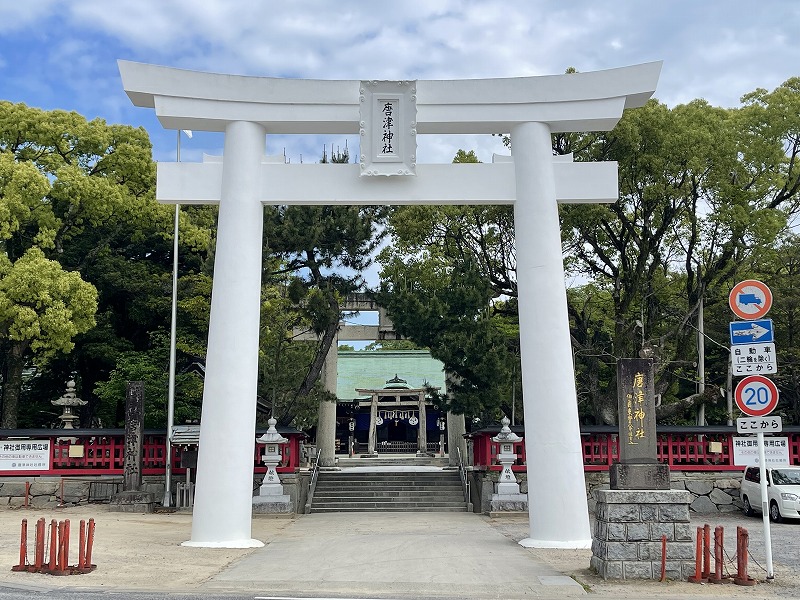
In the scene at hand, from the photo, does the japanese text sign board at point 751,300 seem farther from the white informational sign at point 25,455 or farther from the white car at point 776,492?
the white informational sign at point 25,455

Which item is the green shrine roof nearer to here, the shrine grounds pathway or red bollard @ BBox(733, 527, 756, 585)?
the shrine grounds pathway

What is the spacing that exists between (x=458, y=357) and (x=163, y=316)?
9961 millimetres

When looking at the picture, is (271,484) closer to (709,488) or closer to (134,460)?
(134,460)

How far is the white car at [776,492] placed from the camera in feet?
59.5

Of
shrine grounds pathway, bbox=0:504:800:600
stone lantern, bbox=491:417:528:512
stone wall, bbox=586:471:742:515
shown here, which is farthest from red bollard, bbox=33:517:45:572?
stone wall, bbox=586:471:742:515

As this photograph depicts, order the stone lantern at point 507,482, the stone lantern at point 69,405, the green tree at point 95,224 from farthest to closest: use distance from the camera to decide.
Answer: the green tree at point 95,224, the stone lantern at point 69,405, the stone lantern at point 507,482

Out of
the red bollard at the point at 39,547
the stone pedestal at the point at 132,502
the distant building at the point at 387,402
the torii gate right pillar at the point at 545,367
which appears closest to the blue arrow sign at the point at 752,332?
the torii gate right pillar at the point at 545,367

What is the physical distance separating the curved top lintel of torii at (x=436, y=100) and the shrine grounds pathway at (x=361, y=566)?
7015 millimetres

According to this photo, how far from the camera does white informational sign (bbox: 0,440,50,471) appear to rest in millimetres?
20609

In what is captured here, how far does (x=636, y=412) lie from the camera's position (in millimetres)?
10484

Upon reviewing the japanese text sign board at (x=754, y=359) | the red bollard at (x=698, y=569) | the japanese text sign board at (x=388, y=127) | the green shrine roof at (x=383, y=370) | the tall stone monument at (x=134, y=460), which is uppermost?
the japanese text sign board at (x=388, y=127)

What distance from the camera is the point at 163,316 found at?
2638cm

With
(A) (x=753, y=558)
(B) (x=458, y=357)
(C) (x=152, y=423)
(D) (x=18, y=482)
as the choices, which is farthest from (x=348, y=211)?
(A) (x=753, y=558)

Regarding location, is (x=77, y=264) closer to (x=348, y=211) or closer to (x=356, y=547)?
(x=348, y=211)
